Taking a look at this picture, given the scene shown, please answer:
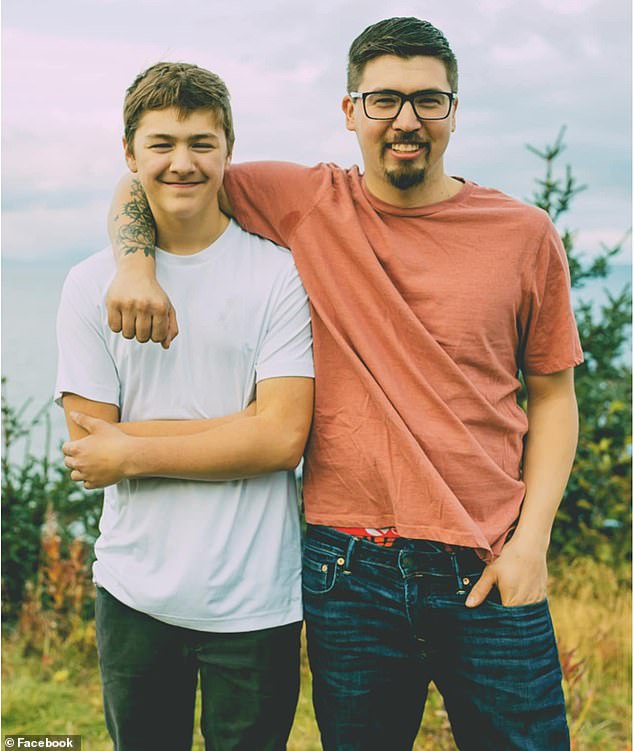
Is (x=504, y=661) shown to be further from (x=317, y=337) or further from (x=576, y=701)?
(x=576, y=701)

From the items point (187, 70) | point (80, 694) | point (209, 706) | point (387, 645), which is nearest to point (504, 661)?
point (387, 645)

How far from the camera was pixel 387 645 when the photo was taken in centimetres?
238

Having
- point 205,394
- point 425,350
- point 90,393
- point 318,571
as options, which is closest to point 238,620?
point 318,571

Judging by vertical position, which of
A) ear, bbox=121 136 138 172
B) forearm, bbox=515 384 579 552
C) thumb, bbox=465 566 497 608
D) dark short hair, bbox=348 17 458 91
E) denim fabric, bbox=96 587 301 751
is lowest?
denim fabric, bbox=96 587 301 751

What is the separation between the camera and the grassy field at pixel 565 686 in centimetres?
374

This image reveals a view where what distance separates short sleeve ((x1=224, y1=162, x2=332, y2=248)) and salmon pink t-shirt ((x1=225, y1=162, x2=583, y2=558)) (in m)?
0.01

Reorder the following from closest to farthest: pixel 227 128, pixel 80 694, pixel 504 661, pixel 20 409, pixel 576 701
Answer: pixel 504 661, pixel 227 128, pixel 576 701, pixel 80 694, pixel 20 409

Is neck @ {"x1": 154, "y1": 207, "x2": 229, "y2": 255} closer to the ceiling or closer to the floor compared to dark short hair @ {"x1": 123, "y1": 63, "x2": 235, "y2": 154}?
closer to the floor

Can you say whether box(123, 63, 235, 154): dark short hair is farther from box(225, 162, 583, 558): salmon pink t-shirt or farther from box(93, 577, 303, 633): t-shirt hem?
box(93, 577, 303, 633): t-shirt hem

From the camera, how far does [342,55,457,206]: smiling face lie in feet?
7.75

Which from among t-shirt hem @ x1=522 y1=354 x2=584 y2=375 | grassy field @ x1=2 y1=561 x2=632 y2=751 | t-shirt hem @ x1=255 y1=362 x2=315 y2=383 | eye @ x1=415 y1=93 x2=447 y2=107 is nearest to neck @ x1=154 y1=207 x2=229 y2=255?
t-shirt hem @ x1=255 y1=362 x2=315 y2=383

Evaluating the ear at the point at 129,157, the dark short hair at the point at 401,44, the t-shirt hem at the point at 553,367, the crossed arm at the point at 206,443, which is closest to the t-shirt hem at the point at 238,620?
the crossed arm at the point at 206,443

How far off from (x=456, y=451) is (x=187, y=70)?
121cm

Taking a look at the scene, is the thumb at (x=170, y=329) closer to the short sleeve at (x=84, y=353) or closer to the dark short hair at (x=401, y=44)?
the short sleeve at (x=84, y=353)
